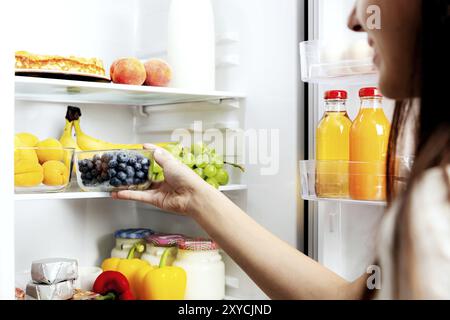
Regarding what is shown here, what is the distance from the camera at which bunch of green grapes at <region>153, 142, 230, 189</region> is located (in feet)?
4.71

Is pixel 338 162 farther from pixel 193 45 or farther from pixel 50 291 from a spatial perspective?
pixel 50 291

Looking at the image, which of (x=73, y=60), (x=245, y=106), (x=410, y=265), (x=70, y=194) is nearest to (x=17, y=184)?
(x=70, y=194)

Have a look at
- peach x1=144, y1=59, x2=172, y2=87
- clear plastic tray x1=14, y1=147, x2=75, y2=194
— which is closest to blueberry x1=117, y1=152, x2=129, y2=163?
clear plastic tray x1=14, y1=147, x2=75, y2=194

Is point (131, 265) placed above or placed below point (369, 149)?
below

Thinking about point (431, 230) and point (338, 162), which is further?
point (338, 162)

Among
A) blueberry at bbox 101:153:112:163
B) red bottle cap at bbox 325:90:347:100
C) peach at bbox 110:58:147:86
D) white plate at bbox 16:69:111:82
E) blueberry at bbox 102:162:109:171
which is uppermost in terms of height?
peach at bbox 110:58:147:86

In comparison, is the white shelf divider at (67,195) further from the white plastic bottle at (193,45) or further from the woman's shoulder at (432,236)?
the woman's shoulder at (432,236)

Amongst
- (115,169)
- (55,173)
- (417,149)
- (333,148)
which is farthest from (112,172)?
(417,149)

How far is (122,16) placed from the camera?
5.62 ft

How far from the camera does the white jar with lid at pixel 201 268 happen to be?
1469 millimetres

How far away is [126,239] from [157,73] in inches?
18.4

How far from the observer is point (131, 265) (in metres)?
1.49

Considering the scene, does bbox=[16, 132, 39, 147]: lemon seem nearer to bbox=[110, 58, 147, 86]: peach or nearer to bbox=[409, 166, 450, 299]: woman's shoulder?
bbox=[110, 58, 147, 86]: peach

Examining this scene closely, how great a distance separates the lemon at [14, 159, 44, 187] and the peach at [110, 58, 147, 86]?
29 centimetres
